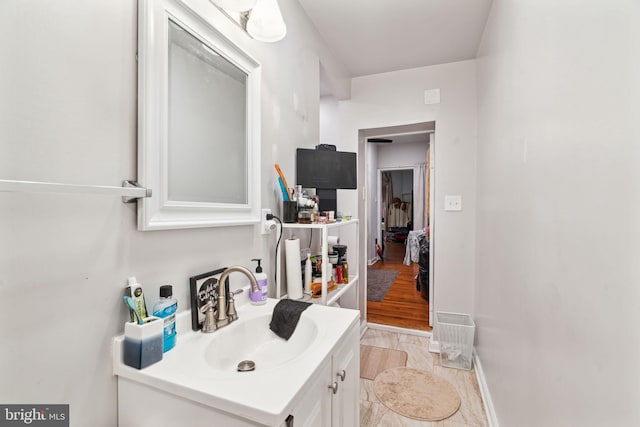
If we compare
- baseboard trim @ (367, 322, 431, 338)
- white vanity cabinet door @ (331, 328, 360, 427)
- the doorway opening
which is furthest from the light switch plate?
white vanity cabinet door @ (331, 328, 360, 427)

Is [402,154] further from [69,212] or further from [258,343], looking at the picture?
[69,212]

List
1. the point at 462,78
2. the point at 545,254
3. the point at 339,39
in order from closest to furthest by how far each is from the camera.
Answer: the point at 545,254 < the point at 339,39 < the point at 462,78

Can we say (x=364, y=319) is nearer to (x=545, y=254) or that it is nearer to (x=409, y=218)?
(x=545, y=254)

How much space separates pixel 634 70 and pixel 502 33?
123 cm

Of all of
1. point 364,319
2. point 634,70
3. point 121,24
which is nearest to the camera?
point 634,70

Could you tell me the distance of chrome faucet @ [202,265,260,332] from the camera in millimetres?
955

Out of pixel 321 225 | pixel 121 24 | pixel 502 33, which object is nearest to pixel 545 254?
pixel 321 225

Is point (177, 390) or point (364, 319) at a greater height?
point (177, 390)

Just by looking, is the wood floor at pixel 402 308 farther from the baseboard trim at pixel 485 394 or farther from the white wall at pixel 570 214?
the white wall at pixel 570 214

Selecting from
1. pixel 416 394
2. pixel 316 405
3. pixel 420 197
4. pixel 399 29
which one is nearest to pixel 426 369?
pixel 416 394

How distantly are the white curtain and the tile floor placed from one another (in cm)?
339

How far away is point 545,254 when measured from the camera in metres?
0.91

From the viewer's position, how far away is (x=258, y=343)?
42.3 inches

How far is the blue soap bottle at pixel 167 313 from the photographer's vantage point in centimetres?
80
